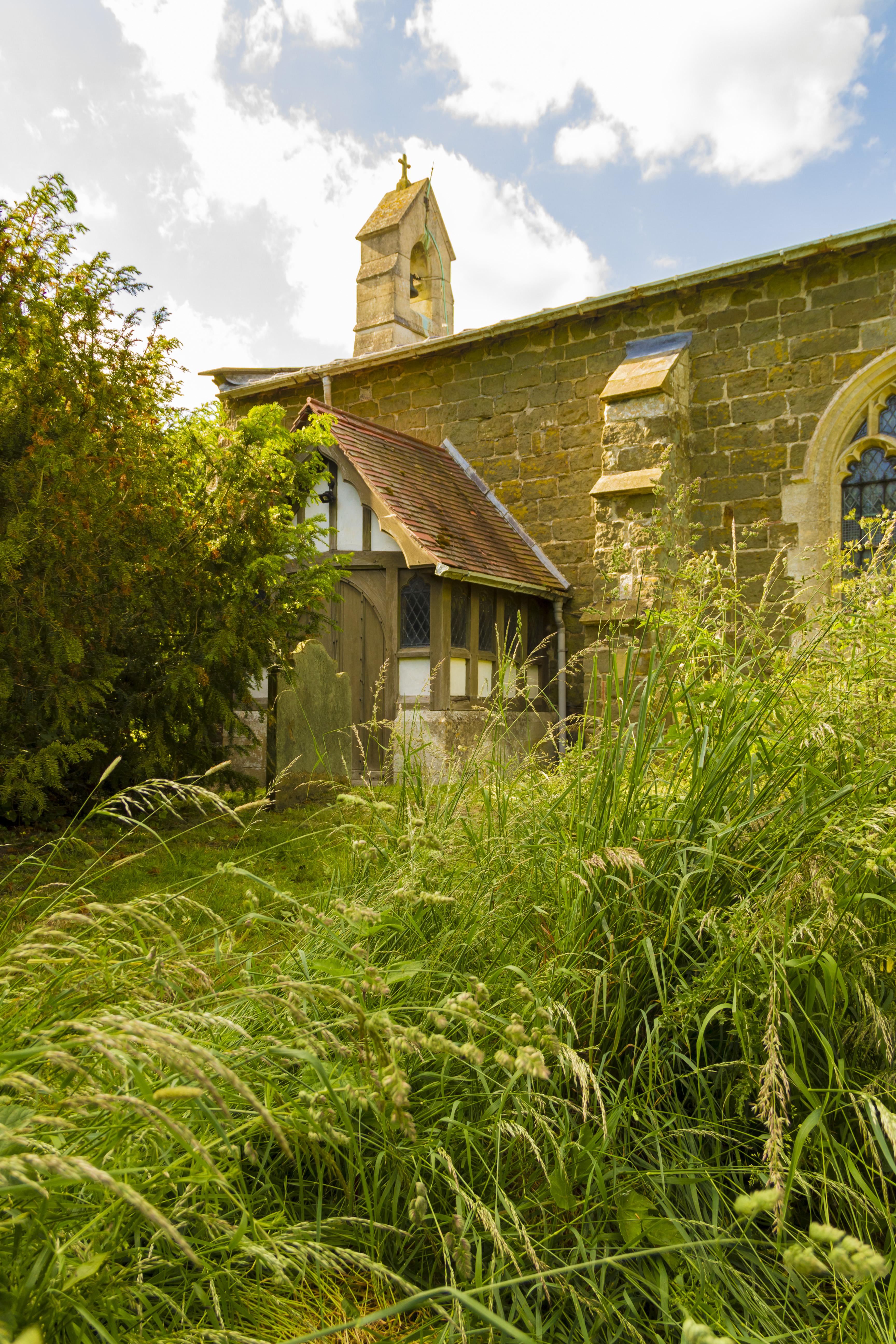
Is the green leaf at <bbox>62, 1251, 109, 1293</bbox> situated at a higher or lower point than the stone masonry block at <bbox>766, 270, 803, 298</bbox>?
lower

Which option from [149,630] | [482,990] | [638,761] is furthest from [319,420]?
[482,990]

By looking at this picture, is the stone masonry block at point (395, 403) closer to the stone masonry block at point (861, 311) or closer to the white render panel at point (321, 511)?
the white render panel at point (321, 511)

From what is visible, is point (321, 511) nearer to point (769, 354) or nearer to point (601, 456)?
point (601, 456)

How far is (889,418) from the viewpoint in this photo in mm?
8922

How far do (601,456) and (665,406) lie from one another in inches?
55.9

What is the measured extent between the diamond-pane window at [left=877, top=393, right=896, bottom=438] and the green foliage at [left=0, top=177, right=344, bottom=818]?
6.22 meters

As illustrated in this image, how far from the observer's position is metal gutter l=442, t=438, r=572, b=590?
10898 millimetres

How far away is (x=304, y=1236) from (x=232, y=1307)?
0.17 metres

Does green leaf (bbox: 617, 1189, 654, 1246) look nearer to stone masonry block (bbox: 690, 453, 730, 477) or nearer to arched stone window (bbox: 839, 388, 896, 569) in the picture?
arched stone window (bbox: 839, 388, 896, 569)

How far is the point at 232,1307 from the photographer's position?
4.60 ft

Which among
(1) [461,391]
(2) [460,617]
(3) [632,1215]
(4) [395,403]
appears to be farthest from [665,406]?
(3) [632,1215]

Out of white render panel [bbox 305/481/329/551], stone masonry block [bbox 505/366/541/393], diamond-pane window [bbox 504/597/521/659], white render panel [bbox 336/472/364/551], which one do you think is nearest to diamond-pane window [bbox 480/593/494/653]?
diamond-pane window [bbox 504/597/521/659]

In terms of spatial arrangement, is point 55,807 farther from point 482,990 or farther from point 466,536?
point 466,536

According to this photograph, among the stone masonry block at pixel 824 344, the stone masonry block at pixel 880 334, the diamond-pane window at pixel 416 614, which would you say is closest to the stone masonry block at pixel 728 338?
the stone masonry block at pixel 824 344
